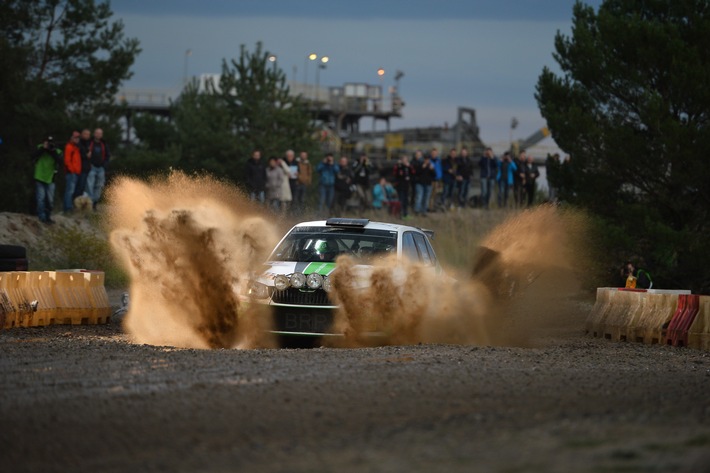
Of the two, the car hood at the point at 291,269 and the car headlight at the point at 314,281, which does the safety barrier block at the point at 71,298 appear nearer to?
the car hood at the point at 291,269

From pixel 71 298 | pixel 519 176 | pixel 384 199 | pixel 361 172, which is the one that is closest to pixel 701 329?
pixel 71 298

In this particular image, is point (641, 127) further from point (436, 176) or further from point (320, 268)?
point (320, 268)

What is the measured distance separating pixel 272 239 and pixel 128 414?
7592mm

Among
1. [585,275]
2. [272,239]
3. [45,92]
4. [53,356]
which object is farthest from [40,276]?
[45,92]

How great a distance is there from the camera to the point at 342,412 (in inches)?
316

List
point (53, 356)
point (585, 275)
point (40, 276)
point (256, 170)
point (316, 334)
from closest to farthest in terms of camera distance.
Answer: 1. point (53, 356)
2. point (316, 334)
3. point (40, 276)
4. point (585, 275)
5. point (256, 170)

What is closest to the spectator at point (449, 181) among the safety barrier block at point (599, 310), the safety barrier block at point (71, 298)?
the safety barrier block at point (599, 310)

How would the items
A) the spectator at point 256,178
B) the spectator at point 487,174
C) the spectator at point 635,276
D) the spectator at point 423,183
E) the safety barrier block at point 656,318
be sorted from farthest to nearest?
the spectator at point 487,174 → the spectator at point 423,183 → the spectator at point 256,178 → the spectator at point 635,276 → the safety barrier block at point 656,318

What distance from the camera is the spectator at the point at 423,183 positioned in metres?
35.0

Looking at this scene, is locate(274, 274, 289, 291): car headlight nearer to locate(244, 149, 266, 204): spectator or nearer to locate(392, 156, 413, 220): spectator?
locate(244, 149, 266, 204): spectator

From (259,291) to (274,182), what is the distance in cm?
1630

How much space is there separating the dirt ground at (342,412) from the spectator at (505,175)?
960 inches

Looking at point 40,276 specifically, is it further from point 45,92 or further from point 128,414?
point 45,92

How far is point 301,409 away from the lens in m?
8.11
